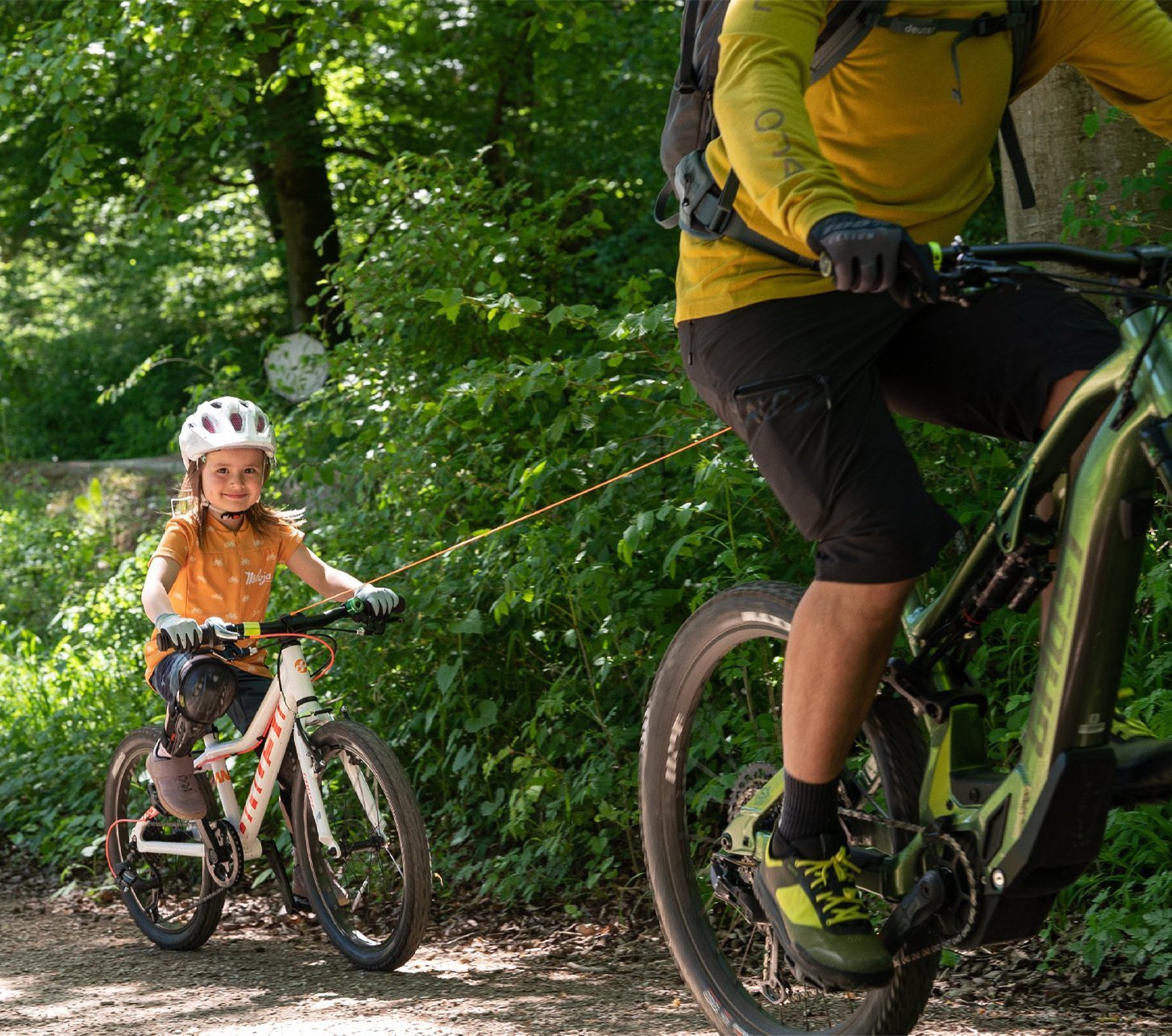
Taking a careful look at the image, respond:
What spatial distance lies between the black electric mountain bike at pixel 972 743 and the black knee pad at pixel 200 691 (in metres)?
2.05

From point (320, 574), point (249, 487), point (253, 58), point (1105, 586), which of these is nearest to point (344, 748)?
point (320, 574)

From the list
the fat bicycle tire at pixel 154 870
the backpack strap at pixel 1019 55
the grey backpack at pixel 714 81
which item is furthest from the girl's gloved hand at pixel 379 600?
the backpack strap at pixel 1019 55

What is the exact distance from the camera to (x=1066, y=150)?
4.91 metres

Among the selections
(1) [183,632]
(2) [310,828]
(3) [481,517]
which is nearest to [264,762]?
(2) [310,828]

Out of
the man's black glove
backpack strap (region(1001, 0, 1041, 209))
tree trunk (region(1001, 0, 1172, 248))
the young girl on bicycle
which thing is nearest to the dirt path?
the young girl on bicycle

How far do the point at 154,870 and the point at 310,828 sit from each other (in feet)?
3.17

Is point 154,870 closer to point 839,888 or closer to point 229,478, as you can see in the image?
point 229,478

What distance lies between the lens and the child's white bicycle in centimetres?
460

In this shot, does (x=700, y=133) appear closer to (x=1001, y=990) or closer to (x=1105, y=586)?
(x=1105, y=586)

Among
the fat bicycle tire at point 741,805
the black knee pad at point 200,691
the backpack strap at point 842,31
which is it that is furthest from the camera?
the black knee pad at point 200,691

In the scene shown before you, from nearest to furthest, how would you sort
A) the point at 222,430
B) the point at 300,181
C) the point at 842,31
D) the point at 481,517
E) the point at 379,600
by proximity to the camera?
1. the point at 842,31
2. the point at 379,600
3. the point at 222,430
4. the point at 481,517
5. the point at 300,181

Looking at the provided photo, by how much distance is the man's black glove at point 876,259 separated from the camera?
223 centimetres

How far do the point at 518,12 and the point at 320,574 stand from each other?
374 inches

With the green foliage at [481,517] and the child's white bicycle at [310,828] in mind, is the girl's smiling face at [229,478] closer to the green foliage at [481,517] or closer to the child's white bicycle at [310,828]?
the child's white bicycle at [310,828]
